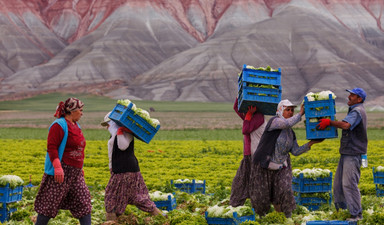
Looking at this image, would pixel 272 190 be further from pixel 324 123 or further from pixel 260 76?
pixel 260 76

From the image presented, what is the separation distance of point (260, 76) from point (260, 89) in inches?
9.6

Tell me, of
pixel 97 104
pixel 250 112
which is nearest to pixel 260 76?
pixel 250 112

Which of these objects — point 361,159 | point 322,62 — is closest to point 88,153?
point 361,159

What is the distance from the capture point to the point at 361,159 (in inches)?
326

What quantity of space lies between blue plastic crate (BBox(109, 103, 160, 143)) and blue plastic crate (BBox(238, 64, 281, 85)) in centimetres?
172

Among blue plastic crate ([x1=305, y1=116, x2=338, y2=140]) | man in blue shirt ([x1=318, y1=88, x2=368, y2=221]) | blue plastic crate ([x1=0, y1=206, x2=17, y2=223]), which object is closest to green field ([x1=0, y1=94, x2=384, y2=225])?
blue plastic crate ([x1=0, y1=206, x2=17, y2=223])

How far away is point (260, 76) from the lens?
8508 mm

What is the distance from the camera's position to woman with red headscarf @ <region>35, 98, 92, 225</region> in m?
6.85

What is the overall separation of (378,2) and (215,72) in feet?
241

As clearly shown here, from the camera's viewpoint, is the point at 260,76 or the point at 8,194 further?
the point at 260,76

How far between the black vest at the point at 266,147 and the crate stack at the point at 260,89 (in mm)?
434

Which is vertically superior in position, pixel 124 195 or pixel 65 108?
pixel 65 108

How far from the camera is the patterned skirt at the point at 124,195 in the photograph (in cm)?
824

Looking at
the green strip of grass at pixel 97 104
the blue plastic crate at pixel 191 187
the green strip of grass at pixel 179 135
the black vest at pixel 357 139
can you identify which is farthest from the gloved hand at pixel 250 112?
the green strip of grass at pixel 97 104
